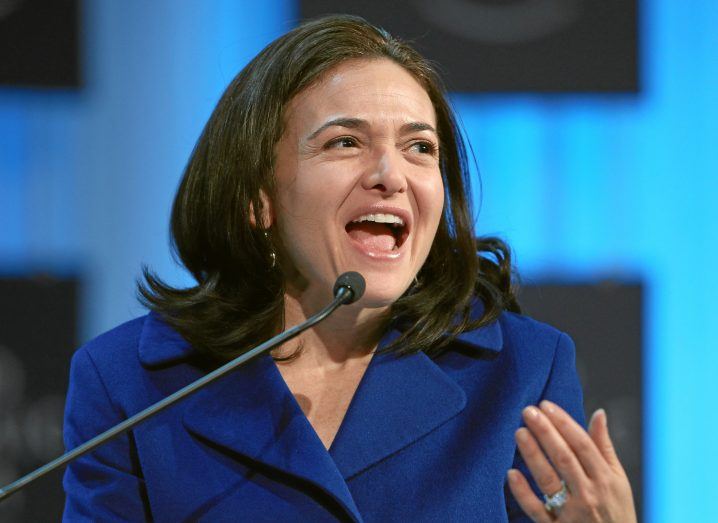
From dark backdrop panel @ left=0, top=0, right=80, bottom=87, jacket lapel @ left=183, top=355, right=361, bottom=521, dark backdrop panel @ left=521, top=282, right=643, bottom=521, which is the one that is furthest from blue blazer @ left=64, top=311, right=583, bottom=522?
dark backdrop panel @ left=0, top=0, right=80, bottom=87

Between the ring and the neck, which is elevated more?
the neck

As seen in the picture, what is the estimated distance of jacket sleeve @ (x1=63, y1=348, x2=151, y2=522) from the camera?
1.40 m

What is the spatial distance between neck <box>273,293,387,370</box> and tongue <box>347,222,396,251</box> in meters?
0.13

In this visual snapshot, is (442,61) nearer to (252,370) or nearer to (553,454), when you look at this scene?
(252,370)

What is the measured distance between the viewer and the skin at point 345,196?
1.41 meters

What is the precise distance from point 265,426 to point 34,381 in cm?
121

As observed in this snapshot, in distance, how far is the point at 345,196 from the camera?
1.42 metres

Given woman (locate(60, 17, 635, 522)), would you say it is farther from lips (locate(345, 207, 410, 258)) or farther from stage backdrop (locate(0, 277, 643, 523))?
stage backdrop (locate(0, 277, 643, 523))

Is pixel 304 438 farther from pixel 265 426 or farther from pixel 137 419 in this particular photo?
pixel 137 419

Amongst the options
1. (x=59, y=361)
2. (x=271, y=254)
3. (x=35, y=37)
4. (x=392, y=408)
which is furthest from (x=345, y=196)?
(x=35, y=37)

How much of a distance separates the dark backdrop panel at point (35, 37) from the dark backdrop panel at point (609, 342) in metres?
1.36

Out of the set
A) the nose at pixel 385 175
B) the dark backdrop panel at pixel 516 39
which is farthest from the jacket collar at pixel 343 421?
the dark backdrop panel at pixel 516 39

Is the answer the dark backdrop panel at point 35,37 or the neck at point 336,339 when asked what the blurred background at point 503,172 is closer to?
the dark backdrop panel at point 35,37

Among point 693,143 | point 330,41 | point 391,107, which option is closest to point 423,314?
point 391,107
